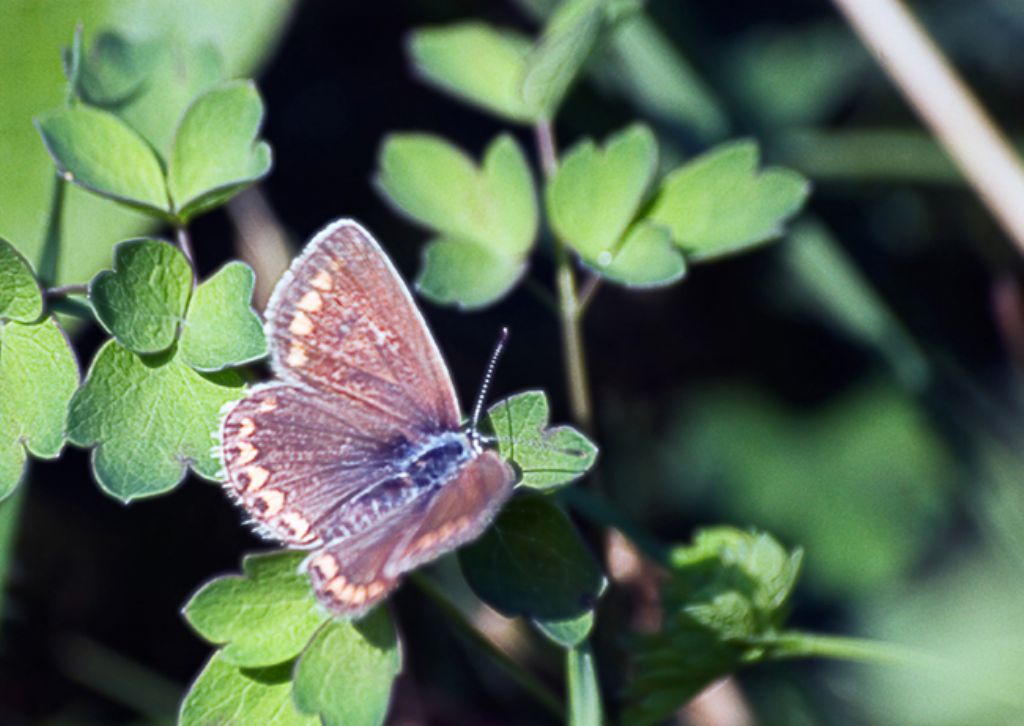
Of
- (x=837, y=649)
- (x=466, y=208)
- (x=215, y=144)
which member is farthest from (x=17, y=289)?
(x=837, y=649)

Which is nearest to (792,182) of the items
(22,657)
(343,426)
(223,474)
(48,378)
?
(343,426)

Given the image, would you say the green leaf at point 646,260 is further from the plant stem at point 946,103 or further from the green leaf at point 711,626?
the plant stem at point 946,103

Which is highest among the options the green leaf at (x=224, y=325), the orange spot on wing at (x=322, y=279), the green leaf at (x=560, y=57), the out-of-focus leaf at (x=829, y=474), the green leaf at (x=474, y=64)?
the green leaf at (x=560, y=57)

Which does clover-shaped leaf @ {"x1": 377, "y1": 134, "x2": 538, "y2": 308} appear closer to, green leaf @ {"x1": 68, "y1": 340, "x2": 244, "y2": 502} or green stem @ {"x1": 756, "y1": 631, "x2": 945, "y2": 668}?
green leaf @ {"x1": 68, "y1": 340, "x2": 244, "y2": 502}

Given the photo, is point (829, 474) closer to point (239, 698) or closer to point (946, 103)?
point (946, 103)

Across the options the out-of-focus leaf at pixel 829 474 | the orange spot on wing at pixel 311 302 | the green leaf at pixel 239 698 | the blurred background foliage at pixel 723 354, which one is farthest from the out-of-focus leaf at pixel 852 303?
the green leaf at pixel 239 698

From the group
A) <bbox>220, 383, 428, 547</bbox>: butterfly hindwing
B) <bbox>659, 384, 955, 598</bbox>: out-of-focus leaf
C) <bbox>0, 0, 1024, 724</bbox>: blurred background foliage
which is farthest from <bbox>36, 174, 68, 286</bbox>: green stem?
<bbox>659, 384, 955, 598</bbox>: out-of-focus leaf
